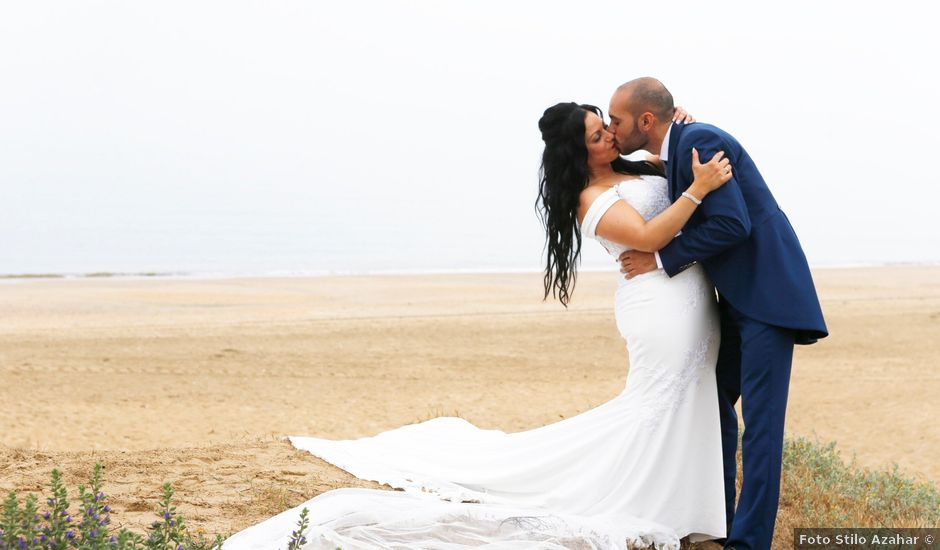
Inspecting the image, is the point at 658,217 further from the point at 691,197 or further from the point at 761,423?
the point at 761,423

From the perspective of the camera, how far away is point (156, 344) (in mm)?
15930

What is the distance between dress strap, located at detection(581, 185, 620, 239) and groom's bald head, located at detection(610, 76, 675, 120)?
1.40 feet

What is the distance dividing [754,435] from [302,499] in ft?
8.11

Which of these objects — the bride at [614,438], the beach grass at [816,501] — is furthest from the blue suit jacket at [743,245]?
the beach grass at [816,501]

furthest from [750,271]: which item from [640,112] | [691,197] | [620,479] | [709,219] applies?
[620,479]

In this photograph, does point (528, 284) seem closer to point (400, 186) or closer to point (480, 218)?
point (480, 218)

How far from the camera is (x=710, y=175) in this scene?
14.9 feet

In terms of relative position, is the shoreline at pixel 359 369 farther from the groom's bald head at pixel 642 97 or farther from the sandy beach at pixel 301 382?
the groom's bald head at pixel 642 97

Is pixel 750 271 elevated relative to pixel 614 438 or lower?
elevated

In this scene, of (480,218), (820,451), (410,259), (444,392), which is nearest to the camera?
(820,451)

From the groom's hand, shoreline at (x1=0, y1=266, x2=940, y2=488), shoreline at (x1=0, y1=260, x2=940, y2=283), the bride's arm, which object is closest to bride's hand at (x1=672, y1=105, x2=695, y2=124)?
the bride's arm

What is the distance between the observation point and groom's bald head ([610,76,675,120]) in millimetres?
4789

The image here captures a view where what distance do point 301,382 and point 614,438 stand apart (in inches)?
341

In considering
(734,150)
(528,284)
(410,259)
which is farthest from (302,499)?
(410,259)
